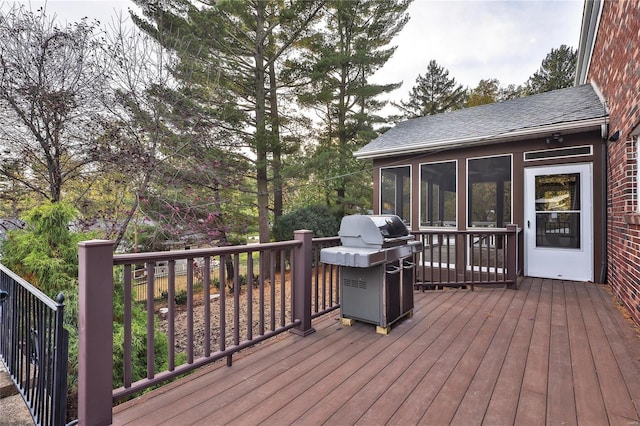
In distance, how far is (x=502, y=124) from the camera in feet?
19.1

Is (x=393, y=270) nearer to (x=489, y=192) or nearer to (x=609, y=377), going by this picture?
(x=609, y=377)

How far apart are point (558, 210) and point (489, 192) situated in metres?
1.08

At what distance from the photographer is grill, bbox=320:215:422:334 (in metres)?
2.92

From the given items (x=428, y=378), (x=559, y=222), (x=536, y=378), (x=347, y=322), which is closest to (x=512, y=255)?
(x=559, y=222)

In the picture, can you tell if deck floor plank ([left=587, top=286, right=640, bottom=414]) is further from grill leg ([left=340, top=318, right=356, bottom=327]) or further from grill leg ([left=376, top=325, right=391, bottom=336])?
grill leg ([left=340, top=318, right=356, bottom=327])

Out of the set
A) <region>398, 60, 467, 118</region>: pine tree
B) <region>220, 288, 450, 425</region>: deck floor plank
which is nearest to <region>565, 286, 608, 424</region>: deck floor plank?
<region>220, 288, 450, 425</region>: deck floor plank

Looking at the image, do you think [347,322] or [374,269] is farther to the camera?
[347,322]

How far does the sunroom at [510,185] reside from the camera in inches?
190

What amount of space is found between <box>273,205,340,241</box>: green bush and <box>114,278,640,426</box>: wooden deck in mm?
7467

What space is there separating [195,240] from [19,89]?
3.38m

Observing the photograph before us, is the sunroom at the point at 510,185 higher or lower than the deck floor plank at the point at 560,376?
higher

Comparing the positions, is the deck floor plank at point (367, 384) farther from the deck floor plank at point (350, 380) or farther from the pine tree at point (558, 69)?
the pine tree at point (558, 69)

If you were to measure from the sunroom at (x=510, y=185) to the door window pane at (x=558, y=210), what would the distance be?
0.04 ft

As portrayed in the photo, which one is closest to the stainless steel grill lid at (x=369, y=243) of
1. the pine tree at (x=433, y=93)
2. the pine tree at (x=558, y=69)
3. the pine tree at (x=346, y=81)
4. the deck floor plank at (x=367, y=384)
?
the deck floor plank at (x=367, y=384)
